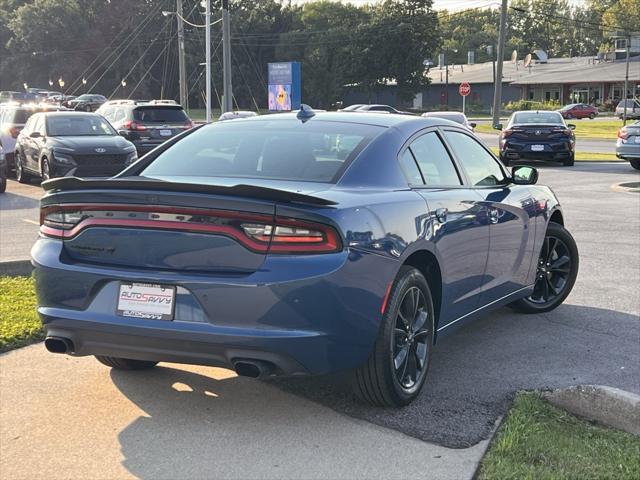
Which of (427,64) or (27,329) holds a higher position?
(427,64)

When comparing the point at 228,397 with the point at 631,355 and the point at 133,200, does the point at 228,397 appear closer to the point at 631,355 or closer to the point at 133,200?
the point at 133,200

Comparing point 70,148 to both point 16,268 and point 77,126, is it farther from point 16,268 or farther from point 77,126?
point 16,268

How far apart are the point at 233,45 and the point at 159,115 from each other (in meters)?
66.9

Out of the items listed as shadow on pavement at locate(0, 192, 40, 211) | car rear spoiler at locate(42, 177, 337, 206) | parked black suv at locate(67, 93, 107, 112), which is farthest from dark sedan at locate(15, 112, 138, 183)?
parked black suv at locate(67, 93, 107, 112)

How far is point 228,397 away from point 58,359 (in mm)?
1445

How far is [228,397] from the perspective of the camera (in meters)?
4.70

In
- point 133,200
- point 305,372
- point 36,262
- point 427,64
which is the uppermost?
point 427,64

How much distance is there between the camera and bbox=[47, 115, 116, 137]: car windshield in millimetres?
16984

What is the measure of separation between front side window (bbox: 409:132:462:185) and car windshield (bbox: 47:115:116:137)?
514 inches

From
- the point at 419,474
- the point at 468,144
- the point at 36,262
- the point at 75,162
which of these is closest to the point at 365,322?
the point at 419,474

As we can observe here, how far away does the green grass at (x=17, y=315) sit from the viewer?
578 cm

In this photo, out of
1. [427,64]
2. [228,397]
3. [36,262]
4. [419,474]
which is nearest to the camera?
[419,474]

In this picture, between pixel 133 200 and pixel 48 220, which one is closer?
pixel 133 200

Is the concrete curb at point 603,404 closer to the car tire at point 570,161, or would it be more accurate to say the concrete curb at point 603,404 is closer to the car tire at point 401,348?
the car tire at point 401,348
